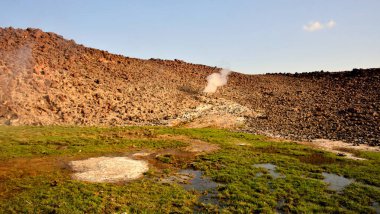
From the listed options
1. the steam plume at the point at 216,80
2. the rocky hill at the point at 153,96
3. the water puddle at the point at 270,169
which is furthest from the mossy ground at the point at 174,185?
the steam plume at the point at 216,80

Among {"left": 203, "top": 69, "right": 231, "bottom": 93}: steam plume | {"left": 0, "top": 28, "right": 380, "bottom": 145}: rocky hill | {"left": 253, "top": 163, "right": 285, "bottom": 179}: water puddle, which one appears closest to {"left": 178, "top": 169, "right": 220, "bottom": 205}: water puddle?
{"left": 253, "top": 163, "right": 285, "bottom": 179}: water puddle

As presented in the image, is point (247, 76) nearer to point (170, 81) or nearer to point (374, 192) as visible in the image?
point (170, 81)

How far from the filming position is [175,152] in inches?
1041

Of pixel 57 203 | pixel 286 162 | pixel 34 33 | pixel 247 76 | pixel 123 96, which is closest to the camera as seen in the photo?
pixel 57 203

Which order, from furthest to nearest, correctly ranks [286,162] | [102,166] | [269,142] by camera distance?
[269,142]
[286,162]
[102,166]

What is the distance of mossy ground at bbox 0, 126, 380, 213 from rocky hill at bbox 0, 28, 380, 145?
324 inches

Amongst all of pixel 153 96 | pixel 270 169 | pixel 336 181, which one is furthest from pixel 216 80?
pixel 336 181

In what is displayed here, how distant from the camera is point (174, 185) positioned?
57.6 feet

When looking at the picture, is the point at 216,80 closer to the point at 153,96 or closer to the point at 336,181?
the point at 153,96

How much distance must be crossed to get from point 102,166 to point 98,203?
21.8 feet

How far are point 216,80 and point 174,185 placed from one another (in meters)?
50.0

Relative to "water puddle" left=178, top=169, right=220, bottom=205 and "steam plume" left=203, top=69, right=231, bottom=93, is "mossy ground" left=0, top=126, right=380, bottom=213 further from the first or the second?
"steam plume" left=203, top=69, right=231, bottom=93

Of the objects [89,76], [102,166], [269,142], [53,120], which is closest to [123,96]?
[89,76]

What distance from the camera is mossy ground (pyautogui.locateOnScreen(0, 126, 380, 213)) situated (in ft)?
48.3
